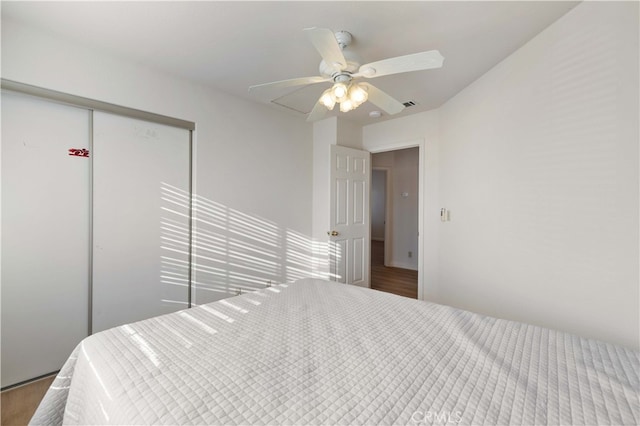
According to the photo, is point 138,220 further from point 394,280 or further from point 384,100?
point 394,280

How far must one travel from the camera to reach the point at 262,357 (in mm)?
1033

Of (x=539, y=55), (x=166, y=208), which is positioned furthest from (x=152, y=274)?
(x=539, y=55)

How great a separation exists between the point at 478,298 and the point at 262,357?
79.3 inches

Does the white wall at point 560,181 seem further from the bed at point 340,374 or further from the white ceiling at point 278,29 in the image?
the bed at point 340,374

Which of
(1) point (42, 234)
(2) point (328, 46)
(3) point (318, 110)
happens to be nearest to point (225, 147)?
(3) point (318, 110)

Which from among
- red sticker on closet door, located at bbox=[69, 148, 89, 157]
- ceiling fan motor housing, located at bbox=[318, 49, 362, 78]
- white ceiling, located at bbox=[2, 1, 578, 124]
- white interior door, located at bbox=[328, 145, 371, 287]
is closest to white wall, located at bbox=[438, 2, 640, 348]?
white ceiling, located at bbox=[2, 1, 578, 124]

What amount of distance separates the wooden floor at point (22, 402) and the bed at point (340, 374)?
2.90ft

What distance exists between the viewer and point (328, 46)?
1.30m

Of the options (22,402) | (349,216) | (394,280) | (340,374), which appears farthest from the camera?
(394,280)

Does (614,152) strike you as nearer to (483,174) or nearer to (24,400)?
(483,174)

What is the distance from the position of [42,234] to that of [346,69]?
225cm

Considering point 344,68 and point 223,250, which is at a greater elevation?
point 344,68

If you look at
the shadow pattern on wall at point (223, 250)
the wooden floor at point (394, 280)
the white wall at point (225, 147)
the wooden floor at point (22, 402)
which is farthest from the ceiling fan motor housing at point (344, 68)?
the wooden floor at point (394, 280)

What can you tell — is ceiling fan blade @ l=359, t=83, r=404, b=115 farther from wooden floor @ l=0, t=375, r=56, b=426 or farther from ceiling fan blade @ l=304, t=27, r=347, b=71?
wooden floor @ l=0, t=375, r=56, b=426
